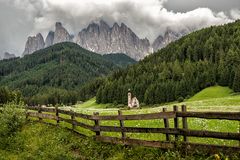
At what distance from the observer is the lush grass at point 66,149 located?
760 inches

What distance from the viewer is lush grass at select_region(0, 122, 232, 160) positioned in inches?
760

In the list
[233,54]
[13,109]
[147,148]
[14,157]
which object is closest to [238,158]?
[147,148]

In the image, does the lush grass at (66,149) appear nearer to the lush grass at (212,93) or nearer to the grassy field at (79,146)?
the grassy field at (79,146)

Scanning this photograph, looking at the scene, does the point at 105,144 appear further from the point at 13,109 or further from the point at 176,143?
the point at 13,109

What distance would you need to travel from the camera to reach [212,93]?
6885 inches

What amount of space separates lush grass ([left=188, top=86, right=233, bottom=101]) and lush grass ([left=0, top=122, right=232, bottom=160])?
483ft

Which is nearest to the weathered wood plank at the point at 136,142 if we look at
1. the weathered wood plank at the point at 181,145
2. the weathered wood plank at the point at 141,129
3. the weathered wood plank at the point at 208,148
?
the weathered wood plank at the point at 181,145

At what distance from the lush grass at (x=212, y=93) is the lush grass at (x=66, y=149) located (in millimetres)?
147257

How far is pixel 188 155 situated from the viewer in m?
17.4

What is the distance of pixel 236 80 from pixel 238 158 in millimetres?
157247

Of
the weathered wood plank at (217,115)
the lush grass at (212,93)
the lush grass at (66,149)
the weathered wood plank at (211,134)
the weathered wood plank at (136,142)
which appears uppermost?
the lush grass at (212,93)

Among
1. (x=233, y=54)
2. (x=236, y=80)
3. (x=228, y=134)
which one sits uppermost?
(x=233, y=54)

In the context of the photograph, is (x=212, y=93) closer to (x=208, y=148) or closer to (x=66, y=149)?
(x=66, y=149)

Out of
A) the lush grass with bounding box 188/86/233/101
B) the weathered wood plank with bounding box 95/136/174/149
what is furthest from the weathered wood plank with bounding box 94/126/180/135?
the lush grass with bounding box 188/86/233/101
